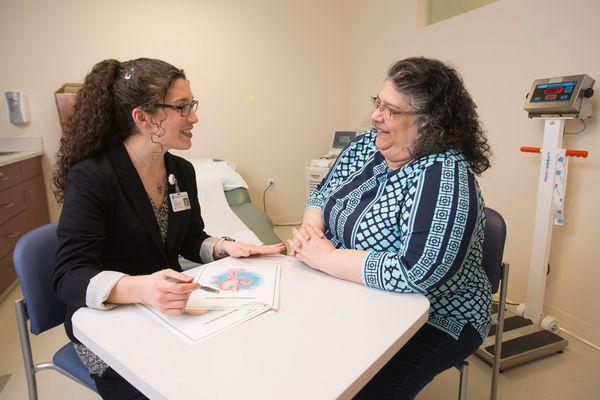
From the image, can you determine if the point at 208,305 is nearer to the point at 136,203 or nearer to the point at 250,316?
the point at 250,316

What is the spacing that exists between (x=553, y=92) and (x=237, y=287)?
69.0 inches

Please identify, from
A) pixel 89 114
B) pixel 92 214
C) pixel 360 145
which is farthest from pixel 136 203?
pixel 360 145

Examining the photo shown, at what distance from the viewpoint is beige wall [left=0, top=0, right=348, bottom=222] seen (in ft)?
9.69

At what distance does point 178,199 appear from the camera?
1.21m

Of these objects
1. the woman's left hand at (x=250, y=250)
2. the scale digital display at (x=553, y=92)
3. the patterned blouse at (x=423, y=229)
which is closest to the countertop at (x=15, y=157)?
the woman's left hand at (x=250, y=250)

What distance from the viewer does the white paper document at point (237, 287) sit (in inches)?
33.1

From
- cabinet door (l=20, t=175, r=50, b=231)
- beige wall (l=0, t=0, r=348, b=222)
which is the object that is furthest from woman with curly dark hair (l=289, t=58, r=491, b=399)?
beige wall (l=0, t=0, r=348, b=222)

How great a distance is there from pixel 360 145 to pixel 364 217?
0.39 meters

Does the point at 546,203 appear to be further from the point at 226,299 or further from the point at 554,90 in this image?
the point at 226,299

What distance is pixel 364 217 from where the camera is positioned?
42.3 inches

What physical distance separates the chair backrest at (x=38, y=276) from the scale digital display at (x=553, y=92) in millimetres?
2103

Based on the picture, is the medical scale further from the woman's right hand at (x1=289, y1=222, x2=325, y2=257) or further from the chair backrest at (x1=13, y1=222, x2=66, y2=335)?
the chair backrest at (x1=13, y1=222, x2=66, y2=335)

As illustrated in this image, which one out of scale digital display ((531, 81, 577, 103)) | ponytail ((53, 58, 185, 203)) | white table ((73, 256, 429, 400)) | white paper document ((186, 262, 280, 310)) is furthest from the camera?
scale digital display ((531, 81, 577, 103))

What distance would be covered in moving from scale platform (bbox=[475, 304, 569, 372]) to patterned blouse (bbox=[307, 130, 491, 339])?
2.72 feet
